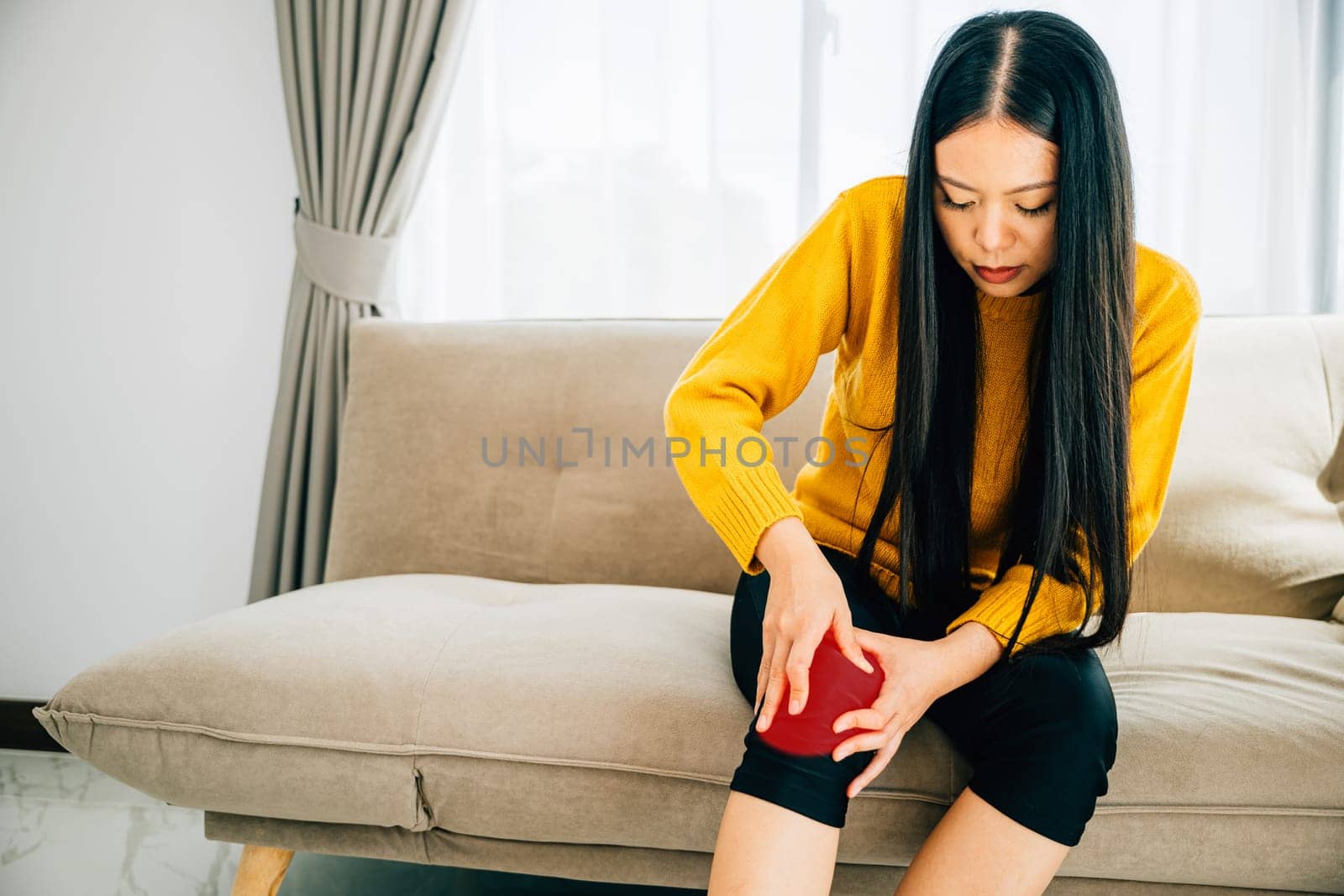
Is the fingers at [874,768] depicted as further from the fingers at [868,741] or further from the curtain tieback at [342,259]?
A: the curtain tieback at [342,259]

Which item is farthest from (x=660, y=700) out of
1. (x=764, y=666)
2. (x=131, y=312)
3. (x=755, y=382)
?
(x=131, y=312)

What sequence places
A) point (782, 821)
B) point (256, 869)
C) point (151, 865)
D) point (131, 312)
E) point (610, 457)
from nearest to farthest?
point (782, 821) < point (256, 869) < point (151, 865) < point (610, 457) < point (131, 312)

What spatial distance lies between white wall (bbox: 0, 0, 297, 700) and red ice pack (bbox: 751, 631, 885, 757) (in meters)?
1.79

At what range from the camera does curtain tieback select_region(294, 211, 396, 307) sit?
6.42 ft

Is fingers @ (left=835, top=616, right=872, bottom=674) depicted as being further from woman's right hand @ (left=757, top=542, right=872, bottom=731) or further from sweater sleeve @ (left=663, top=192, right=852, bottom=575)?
sweater sleeve @ (left=663, top=192, right=852, bottom=575)

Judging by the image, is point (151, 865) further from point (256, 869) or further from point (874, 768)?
point (874, 768)

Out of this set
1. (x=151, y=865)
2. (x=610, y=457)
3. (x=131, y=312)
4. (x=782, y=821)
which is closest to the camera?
(x=782, y=821)

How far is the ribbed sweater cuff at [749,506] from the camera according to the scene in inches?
34.8

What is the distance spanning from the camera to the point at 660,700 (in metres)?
1.00

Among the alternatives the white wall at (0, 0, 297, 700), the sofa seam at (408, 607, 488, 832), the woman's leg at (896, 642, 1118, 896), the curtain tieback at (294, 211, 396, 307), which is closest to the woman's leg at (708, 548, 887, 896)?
the woman's leg at (896, 642, 1118, 896)

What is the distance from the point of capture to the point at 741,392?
95 centimetres

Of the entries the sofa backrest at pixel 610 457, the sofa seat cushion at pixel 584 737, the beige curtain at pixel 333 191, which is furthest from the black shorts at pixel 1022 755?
the beige curtain at pixel 333 191

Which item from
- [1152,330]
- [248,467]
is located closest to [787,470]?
[1152,330]

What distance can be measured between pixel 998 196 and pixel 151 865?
62.8 inches
